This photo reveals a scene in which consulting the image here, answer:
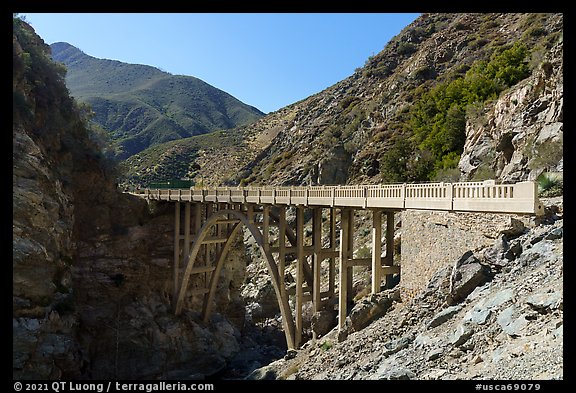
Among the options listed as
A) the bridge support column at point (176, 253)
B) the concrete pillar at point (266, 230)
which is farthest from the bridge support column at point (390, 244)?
the bridge support column at point (176, 253)

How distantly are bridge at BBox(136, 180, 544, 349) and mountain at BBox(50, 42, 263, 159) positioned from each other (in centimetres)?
4847

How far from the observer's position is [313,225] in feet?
65.5

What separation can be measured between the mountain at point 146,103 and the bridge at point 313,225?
4847cm

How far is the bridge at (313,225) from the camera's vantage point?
1092 cm

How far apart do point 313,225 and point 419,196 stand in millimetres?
7949

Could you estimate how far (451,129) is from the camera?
31641 millimetres

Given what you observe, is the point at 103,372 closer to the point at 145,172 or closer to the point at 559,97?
the point at 559,97

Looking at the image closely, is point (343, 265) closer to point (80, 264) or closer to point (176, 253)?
point (176, 253)

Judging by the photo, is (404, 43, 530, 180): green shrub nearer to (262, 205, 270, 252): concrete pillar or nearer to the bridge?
the bridge

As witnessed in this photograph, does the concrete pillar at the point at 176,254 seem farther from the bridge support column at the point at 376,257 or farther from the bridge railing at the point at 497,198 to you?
the bridge railing at the point at 497,198

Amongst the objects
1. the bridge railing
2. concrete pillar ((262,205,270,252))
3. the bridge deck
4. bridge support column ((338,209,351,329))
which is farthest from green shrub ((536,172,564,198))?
concrete pillar ((262,205,270,252))

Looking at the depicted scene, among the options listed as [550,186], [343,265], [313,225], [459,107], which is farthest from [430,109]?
[550,186]
